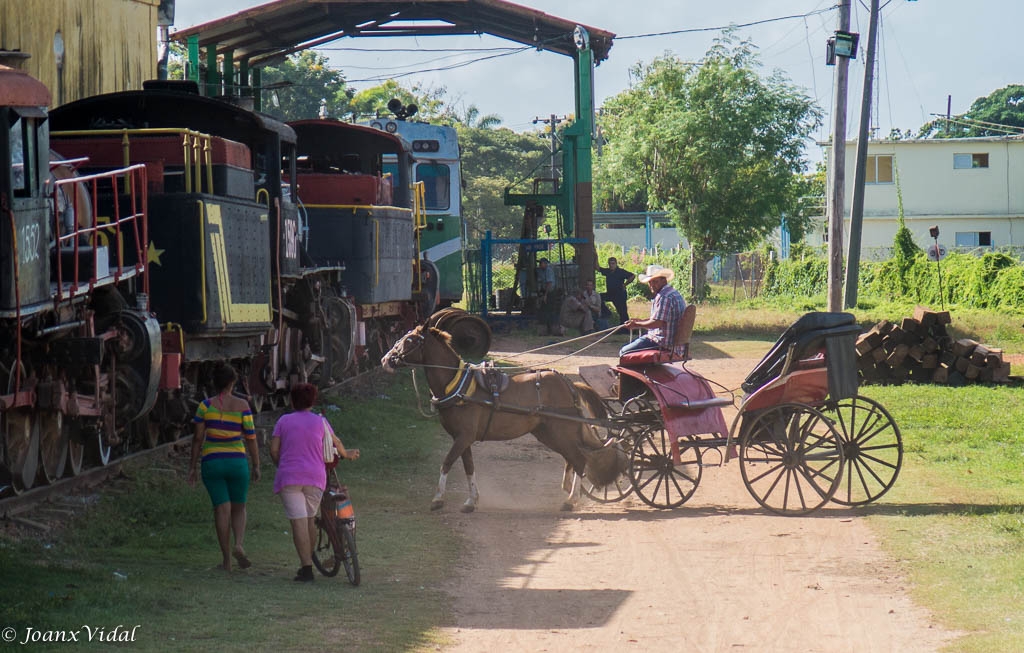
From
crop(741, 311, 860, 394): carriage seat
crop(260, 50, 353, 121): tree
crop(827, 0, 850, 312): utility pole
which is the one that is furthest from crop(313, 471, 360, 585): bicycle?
crop(260, 50, 353, 121): tree

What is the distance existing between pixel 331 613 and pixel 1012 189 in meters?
46.7

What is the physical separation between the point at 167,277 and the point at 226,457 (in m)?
3.75

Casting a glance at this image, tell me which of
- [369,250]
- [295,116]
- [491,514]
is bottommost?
[491,514]

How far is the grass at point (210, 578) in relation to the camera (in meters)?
7.10

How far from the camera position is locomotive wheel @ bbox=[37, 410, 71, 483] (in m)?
10.1

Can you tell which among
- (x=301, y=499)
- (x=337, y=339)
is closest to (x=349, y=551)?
(x=301, y=499)

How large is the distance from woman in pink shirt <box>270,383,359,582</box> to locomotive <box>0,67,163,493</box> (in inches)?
76.7

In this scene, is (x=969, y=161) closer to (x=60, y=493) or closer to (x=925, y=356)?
(x=925, y=356)

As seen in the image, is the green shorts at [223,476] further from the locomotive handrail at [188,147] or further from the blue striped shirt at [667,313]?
the blue striped shirt at [667,313]

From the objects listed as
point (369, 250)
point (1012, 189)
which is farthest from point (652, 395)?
point (1012, 189)

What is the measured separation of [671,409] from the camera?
11.5 meters

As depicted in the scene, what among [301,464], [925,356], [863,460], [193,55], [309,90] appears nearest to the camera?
[301,464]

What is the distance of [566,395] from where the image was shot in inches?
471

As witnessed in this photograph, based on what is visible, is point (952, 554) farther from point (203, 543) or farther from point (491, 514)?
point (203, 543)
